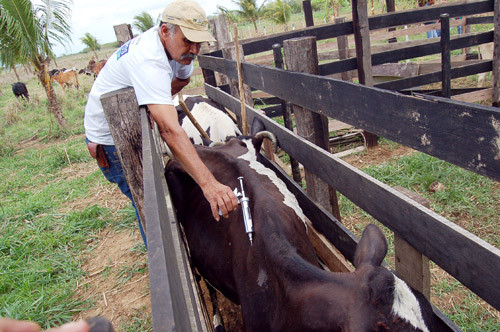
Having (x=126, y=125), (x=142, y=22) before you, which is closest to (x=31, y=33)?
(x=126, y=125)

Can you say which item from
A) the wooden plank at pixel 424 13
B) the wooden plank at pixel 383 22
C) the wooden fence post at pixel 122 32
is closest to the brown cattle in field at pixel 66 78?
the wooden fence post at pixel 122 32

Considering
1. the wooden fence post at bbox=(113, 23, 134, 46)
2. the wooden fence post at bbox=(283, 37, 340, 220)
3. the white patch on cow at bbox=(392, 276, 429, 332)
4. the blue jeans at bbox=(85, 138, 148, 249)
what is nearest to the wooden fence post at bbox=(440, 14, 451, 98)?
the wooden fence post at bbox=(283, 37, 340, 220)

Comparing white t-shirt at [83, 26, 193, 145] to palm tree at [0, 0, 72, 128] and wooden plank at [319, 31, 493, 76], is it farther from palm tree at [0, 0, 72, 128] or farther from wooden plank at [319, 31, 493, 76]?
palm tree at [0, 0, 72, 128]

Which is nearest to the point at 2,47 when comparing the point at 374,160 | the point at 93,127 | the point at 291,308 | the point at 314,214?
the point at 93,127

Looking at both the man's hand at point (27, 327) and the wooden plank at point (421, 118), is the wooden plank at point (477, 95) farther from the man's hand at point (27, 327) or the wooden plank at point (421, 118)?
the man's hand at point (27, 327)

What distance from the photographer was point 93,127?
323 cm

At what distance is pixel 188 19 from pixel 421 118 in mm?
1867

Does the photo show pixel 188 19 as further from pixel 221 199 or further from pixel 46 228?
pixel 46 228

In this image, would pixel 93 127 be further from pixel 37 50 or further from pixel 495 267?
pixel 37 50

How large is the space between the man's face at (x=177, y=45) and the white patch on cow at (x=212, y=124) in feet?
6.19

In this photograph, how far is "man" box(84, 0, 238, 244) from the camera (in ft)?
A: 7.91

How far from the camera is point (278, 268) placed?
1.88m

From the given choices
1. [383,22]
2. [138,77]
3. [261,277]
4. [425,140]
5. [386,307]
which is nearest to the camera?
[386,307]

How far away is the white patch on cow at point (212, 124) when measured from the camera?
4827 mm
